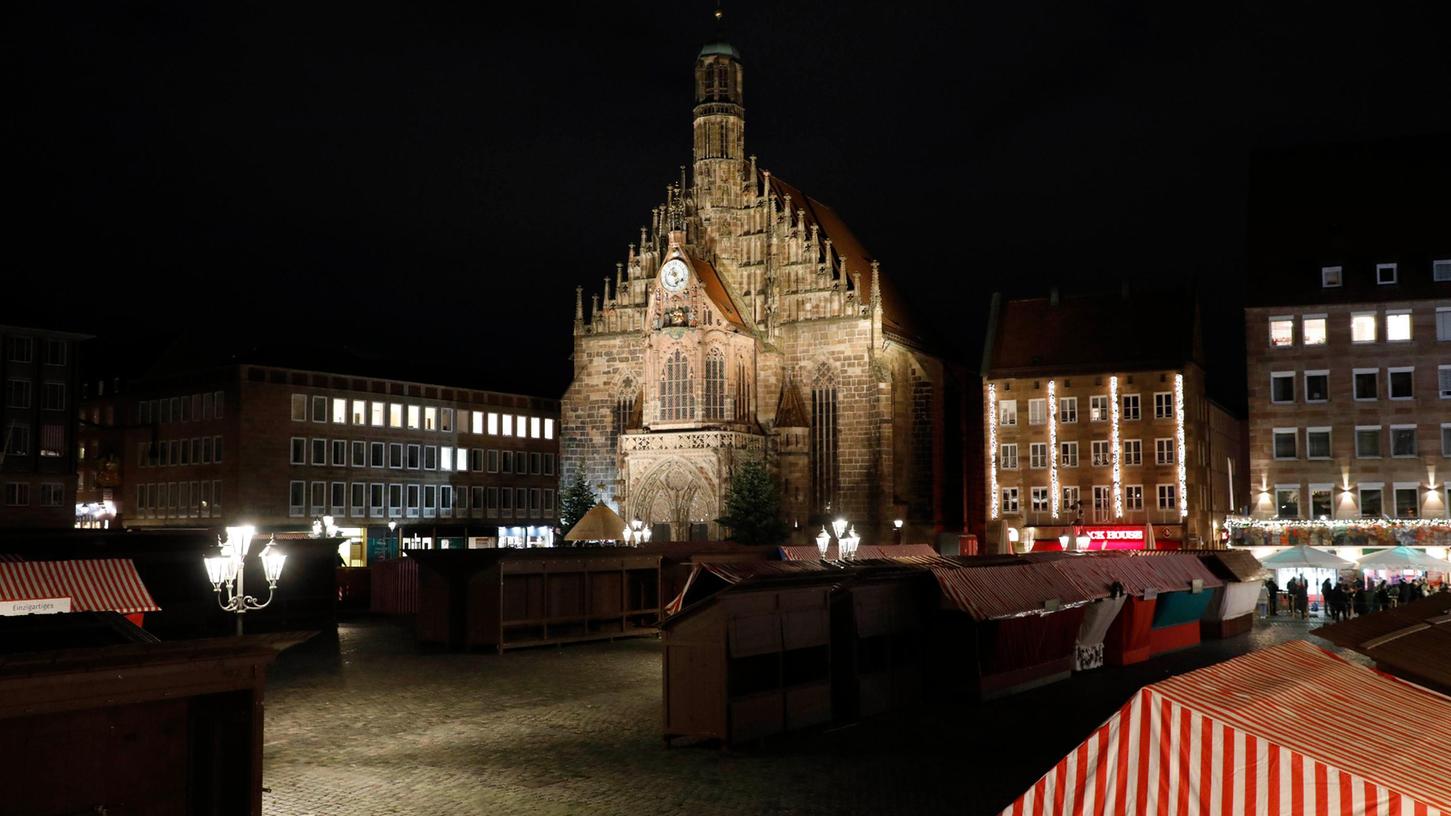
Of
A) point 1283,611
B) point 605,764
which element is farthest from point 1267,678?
point 1283,611

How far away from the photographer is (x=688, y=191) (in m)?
73.3

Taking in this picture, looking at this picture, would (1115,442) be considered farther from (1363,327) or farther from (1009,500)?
(1363,327)

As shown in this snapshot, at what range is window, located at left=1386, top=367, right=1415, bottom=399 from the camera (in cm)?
5222

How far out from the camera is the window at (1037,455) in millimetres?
60812

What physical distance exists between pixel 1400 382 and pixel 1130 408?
11319mm

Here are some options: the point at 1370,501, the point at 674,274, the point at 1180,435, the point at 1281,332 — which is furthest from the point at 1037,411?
the point at 674,274

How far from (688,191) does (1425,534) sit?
4104 centimetres

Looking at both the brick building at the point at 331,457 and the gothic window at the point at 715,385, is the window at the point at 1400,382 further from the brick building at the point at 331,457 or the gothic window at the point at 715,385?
the brick building at the point at 331,457

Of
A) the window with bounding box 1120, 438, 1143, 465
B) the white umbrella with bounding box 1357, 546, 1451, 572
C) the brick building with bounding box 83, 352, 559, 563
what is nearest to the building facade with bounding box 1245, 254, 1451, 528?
the window with bounding box 1120, 438, 1143, 465

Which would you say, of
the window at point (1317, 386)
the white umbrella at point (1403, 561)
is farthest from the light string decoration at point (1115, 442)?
the white umbrella at point (1403, 561)

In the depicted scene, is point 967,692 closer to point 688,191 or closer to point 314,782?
point 314,782

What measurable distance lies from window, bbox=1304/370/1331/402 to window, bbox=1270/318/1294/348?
1.54m

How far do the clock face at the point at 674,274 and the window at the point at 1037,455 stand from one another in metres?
19.5

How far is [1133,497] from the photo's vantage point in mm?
58562
